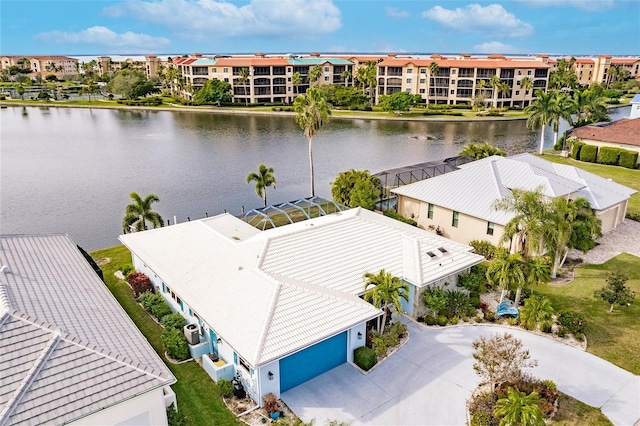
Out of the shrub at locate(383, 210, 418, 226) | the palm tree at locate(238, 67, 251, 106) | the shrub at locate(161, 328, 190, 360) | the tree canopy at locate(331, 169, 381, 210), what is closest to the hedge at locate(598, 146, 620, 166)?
the shrub at locate(383, 210, 418, 226)

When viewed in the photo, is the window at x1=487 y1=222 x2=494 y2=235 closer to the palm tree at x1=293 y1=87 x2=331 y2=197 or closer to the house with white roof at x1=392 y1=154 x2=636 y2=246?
the house with white roof at x1=392 y1=154 x2=636 y2=246

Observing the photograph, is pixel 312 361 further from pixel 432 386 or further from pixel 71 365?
pixel 71 365

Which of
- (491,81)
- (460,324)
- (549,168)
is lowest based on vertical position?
(460,324)

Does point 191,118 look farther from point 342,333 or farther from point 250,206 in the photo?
point 342,333

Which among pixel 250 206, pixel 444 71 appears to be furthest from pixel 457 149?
pixel 444 71

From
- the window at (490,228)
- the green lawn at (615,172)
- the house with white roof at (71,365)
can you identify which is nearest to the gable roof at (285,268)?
the house with white roof at (71,365)

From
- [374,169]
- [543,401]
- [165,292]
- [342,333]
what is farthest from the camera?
[374,169]

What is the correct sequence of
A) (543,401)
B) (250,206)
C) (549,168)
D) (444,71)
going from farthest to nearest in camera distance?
1. (444,71)
2. (250,206)
3. (549,168)
4. (543,401)
